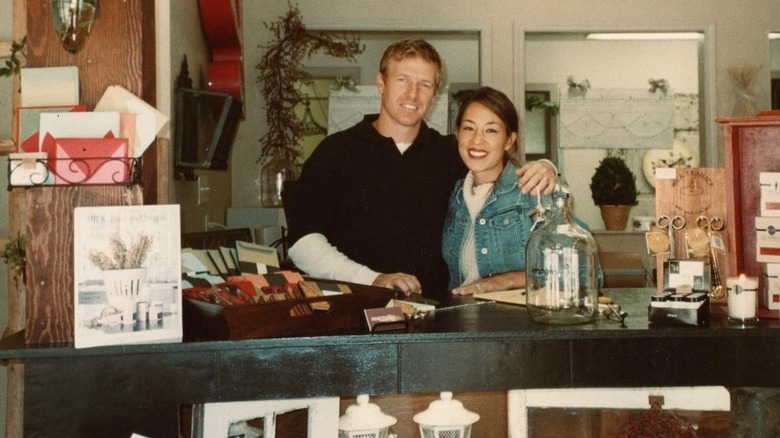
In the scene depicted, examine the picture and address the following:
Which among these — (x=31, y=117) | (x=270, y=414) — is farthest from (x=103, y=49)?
(x=270, y=414)

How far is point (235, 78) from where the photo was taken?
11.5ft

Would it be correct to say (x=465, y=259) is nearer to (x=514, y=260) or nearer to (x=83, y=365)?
(x=514, y=260)

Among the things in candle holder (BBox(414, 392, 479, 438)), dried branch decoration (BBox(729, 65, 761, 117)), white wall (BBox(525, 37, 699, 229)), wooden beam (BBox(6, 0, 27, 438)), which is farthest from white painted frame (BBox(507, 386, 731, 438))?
white wall (BBox(525, 37, 699, 229))

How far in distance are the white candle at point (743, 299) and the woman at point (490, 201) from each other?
0.69m

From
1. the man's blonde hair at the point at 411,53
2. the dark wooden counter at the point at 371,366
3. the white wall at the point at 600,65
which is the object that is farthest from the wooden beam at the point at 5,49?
the white wall at the point at 600,65

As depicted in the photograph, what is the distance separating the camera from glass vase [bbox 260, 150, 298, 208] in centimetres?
480

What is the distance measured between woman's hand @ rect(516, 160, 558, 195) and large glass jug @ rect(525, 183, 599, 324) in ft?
1.46

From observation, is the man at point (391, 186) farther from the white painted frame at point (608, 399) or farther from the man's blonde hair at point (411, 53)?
the white painted frame at point (608, 399)

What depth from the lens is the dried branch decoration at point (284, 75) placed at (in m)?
4.86

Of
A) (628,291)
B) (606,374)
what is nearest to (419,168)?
(628,291)

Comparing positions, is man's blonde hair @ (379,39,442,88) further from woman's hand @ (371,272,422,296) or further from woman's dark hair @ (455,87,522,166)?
woman's hand @ (371,272,422,296)

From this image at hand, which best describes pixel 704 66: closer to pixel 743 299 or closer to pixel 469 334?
pixel 743 299

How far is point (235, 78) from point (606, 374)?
255 centimetres

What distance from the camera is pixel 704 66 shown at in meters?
5.16
